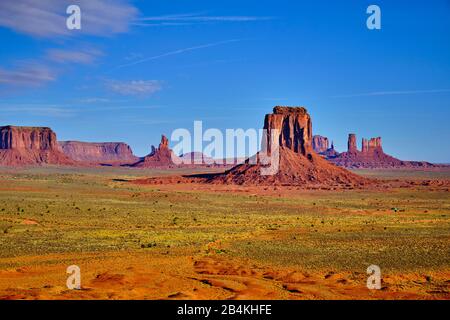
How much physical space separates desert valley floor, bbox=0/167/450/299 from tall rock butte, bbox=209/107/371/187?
172ft

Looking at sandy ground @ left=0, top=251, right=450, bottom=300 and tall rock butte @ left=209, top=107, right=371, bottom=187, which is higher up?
tall rock butte @ left=209, top=107, right=371, bottom=187

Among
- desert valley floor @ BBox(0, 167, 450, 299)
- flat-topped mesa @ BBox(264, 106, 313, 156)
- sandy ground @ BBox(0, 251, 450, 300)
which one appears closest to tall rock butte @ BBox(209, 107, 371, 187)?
flat-topped mesa @ BBox(264, 106, 313, 156)

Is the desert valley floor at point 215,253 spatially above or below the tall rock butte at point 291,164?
below

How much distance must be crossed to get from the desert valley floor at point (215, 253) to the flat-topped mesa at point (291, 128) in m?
69.6

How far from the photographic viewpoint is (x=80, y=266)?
21141mm

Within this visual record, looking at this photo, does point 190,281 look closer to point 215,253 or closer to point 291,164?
point 215,253

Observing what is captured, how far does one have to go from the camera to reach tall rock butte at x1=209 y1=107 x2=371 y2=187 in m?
102

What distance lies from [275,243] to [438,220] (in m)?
23.9

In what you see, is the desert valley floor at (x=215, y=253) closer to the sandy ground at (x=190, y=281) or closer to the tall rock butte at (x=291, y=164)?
the sandy ground at (x=190, y=281)

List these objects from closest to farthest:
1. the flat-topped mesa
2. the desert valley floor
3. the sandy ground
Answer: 1. the sandy ground
2. the desert valley floor
3. the flat-topped mesa

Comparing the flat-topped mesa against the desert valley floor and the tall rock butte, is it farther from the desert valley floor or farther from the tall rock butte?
the desert valley floor

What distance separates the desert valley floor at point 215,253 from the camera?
1686 cm

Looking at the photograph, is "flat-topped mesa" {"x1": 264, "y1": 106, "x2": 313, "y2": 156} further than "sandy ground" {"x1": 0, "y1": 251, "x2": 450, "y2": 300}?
Yes

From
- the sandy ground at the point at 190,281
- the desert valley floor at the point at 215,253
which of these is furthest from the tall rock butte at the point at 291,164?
the sandy ground at the point at 190,281
